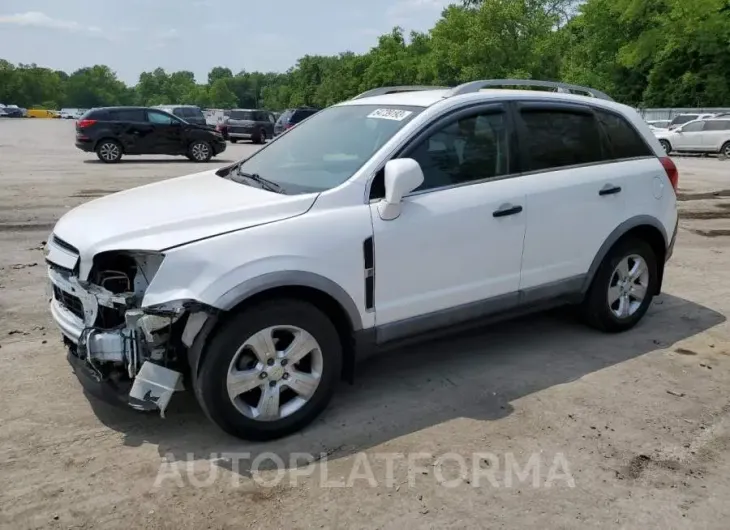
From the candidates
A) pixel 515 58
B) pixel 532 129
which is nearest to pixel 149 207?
pixel 532 129

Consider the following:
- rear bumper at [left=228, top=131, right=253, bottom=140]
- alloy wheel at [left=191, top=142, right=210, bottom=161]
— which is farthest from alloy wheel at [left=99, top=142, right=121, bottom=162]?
rear bumper at [left=228, top=131, right=253, bottom=140]

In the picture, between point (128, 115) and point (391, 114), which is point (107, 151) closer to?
point (128, 115)

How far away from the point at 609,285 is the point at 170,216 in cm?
324

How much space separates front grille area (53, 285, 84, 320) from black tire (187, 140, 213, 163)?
17.1 meters

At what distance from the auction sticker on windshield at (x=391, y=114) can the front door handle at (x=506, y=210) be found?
83cm

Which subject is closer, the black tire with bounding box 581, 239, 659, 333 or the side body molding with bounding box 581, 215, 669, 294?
the side body molding with bounding box 581, 215, 669, 294

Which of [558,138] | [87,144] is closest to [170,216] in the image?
[558,138]

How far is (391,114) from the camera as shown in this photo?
4301 millimetres

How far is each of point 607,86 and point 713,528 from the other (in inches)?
2063

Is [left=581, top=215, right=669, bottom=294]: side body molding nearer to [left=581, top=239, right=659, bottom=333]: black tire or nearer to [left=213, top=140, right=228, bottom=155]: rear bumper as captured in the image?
[left=581, top=239, right=659, bottom=333]: black tire

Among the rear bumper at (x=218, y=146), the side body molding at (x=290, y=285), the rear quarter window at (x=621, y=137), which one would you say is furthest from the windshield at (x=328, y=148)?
the rear bumper at (x=218, y=146)

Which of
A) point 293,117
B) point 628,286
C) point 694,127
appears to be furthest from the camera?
point 293,117

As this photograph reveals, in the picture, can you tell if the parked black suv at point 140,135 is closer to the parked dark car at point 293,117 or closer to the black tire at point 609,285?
the parked dark car at point 293,117

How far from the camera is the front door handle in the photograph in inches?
168
